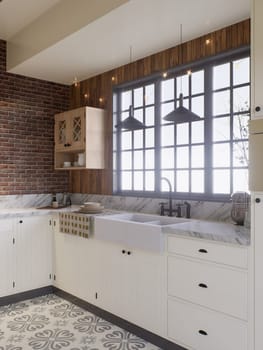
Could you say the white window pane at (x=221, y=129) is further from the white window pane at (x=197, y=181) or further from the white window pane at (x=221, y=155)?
the white window pane at (x=197, y=181)

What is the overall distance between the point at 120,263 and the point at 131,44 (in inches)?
84.8

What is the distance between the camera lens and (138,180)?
3.99 meters

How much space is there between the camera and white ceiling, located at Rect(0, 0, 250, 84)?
105 inches

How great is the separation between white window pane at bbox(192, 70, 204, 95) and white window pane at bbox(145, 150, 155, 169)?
2.77ft

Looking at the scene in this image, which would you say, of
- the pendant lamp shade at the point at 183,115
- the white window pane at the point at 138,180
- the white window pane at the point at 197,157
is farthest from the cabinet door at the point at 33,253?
the pendant lamp shade at the point at 183,115

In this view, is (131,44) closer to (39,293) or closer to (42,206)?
(42,206)

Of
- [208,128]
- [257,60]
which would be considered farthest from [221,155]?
[257,60]

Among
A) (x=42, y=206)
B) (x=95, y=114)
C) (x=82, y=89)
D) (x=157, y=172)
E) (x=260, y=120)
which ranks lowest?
(x=42, y=206)

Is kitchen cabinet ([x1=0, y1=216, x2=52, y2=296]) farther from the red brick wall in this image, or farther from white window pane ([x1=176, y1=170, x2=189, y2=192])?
white window pane ([x1=176, y1=170, x2=189, y2=192])

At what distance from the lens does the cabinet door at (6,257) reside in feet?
11.8

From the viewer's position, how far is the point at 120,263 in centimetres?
300

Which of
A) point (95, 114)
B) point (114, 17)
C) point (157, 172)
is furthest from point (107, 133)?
point (114, 17)

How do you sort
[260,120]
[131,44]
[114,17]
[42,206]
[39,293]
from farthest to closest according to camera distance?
[42,206], [39,293], [131,44], [114,17], [260,120]

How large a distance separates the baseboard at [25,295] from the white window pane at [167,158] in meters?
1.99
